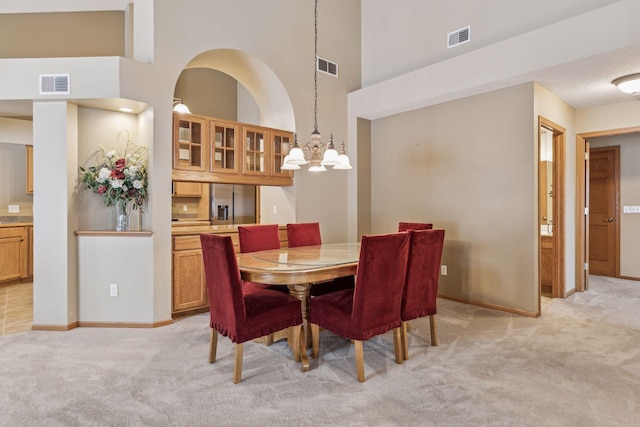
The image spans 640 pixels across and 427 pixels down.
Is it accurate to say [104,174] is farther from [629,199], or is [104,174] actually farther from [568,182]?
[629,199]

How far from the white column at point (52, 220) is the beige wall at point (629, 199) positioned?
24.7 ft

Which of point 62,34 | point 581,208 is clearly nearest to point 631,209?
point 581,208

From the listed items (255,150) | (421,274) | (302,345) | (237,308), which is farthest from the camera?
(255,150)

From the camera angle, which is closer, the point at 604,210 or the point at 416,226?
the point at 416,226

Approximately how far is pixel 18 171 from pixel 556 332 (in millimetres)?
7529

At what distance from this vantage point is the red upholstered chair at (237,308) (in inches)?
91.2

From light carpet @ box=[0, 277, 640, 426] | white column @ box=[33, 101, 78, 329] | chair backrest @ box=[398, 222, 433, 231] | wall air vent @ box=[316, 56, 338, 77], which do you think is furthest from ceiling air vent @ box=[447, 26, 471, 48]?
white column @ box=[33, 101, 78, 329]

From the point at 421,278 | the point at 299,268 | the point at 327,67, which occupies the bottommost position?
the point at 421,278

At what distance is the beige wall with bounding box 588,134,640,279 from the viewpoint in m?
5.53

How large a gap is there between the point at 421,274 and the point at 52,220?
3.49 metres

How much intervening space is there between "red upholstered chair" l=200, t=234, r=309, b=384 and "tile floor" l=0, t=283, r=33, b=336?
238cm

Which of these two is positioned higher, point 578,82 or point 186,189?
point 578,82

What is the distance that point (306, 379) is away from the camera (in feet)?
7.97

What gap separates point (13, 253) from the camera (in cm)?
528
